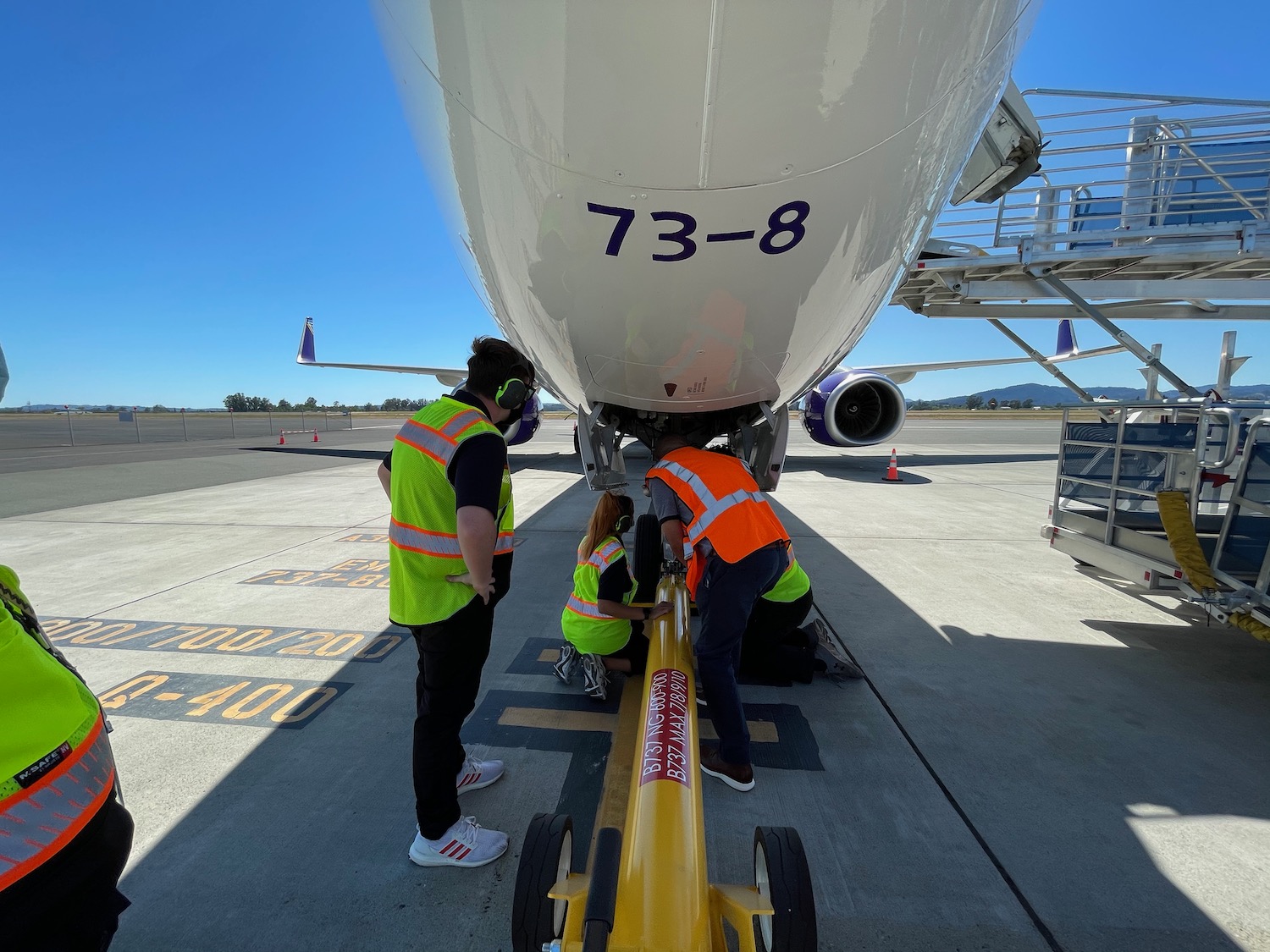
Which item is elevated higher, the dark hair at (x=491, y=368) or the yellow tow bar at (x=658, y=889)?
the dark hair at (x=491, y=368)

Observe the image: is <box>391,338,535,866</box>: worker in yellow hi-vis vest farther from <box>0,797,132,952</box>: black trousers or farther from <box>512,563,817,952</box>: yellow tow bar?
<box>0,797,132,952</box>: black trousers

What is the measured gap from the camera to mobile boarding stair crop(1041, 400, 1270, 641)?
3295mm

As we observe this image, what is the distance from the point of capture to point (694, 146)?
1.77 metres

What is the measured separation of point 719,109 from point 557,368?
5.83ft

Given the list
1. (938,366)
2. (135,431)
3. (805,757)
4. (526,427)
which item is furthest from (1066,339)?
(135,431)

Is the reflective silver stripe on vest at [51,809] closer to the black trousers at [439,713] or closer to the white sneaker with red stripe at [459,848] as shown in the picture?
the black trousers at [439,713]

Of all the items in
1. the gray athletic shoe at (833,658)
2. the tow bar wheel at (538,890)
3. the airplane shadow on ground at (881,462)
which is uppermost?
the airplane shadow on ground at (881,462)

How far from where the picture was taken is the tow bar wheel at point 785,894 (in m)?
1.43

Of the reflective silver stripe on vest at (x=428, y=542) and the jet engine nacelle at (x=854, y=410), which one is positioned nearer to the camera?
the reflective silver stripe on vest at (x=428, y=542)

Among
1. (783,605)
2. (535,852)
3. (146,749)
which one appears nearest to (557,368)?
(783,605)

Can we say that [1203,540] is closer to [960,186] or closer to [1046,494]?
[960,186]

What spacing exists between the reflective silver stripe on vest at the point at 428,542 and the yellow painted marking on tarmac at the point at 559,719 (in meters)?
1.32

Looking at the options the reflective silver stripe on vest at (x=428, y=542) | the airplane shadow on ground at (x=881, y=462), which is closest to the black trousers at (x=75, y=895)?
the reflective silver stripe on vest at (x=428, y=542)

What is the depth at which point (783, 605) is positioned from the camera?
10.8 ft
